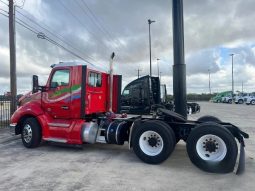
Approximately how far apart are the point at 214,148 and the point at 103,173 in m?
2.51

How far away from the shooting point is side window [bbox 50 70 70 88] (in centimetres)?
821

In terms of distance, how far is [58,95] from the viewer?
8336mm

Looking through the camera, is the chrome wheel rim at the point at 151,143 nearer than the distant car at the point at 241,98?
Yes

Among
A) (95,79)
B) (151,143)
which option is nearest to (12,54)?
(95,79)

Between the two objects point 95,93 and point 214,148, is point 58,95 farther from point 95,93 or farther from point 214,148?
point 214,148

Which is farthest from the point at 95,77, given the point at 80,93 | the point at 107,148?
the point at 107,148

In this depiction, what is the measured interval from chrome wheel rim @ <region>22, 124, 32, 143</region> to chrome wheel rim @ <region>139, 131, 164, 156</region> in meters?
3.69

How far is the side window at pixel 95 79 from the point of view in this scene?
848 centimetres

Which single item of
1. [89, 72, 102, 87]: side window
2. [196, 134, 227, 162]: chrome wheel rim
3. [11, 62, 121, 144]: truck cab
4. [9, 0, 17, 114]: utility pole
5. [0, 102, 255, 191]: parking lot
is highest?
[9, 0, 17, 114]: utility pole

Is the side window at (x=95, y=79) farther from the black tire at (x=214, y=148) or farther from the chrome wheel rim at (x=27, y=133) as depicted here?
the black tire at (x=214, y=148)

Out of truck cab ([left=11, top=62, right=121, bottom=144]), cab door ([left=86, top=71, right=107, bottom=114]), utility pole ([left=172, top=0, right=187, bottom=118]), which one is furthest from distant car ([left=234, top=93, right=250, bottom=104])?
truck cab ([left=11, top=62, right=121, bottom=144])

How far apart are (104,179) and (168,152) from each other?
5.82ft

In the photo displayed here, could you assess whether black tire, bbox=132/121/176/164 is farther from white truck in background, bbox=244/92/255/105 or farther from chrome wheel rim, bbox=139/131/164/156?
white truck in background, bbox=244/92/255/105

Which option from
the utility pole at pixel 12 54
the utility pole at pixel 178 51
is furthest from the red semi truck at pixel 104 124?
the utility pole at pixel 12 54
